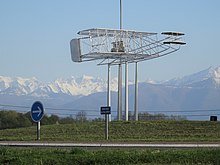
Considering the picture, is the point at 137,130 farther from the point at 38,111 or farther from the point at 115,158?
the point at 115,158

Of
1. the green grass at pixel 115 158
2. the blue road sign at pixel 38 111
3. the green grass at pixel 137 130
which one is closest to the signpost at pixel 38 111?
the blue road sign at pixel 38 111

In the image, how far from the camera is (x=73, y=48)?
59.5 m

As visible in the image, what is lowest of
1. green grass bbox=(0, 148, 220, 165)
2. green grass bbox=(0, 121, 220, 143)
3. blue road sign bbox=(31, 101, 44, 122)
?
green grass bbox=(0, 121, 220, 143)

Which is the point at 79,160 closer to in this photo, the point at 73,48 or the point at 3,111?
the point at 73,48

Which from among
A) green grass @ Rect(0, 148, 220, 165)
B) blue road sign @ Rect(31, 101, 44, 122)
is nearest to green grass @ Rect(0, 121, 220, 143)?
blue road sign @ Rect(31, 101, 44, 122)

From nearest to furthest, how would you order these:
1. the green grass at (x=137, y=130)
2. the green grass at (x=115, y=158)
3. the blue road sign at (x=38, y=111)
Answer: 1. the green grass at (x=115, y=158)
2. the blue road sign at (x=38, y=111)
3. the green grass at (x=137, y=130)

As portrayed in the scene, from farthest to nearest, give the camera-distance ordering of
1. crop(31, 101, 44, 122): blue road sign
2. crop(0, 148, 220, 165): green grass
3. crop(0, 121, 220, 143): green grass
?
crop(0, 121, 220, 143): green grass < crop(31, 101, 44, 122): blue road sign < crop(0, 148, 220, 165): green grass

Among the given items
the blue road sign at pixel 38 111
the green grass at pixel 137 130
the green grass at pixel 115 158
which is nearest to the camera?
the green grass at pixel 115 158

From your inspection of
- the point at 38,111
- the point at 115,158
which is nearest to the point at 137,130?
the point at 38,111

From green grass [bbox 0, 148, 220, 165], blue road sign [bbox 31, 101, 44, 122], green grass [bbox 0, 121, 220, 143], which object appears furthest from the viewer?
green grass [bbox 0, 121, 220, 143]

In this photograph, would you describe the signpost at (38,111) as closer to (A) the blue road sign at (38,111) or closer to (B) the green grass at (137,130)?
(A) the blue road sign at (38,111)

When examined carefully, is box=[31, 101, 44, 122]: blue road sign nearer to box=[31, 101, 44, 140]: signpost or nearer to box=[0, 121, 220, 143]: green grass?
box=[31, 101, 44, 140]: signpost

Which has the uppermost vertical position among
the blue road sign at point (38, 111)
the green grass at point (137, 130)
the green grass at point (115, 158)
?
the blue road sign at point (38, 111)

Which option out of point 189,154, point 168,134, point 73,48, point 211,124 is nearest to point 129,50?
point 73,48
